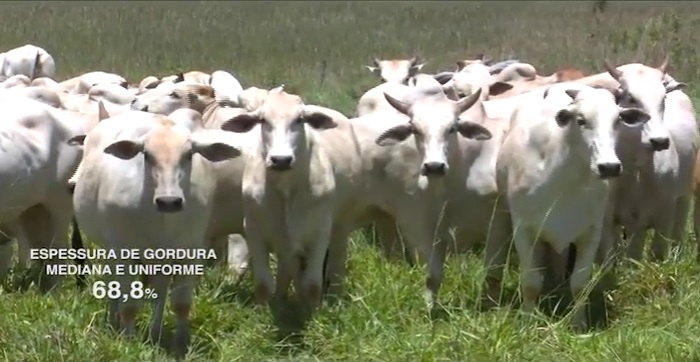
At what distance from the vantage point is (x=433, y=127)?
7.06 meters

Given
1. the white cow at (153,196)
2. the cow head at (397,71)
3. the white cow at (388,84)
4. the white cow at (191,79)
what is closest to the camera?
the white cow at (153,196)

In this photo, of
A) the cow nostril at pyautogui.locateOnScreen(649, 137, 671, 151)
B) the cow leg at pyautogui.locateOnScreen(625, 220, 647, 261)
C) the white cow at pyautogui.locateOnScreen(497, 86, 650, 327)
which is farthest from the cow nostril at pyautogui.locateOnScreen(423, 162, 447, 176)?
the cow leg at pyautogui.locateOnScreen(625, 220, 647, 261)

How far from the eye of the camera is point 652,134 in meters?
7.12

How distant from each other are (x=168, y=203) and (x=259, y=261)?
135 centimetres

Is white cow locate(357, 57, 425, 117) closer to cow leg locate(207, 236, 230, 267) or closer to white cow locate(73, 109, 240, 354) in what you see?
cow leg locate(207, 236, 230, 267)

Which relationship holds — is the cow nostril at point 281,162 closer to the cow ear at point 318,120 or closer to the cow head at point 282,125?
the cow head at point 282,125

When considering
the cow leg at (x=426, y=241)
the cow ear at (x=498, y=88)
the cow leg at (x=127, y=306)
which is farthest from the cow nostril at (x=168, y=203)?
the cow ear at (x=498, y=88)

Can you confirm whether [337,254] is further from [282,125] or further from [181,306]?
[181,306]

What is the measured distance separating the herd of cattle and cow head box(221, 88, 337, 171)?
12 millimetres

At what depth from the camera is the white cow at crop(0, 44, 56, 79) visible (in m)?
12.7

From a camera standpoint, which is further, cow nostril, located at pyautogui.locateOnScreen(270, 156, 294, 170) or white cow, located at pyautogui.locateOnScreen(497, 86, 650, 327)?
white cow, located at pyautogui.locateOnScreen(497, 86, 650, 327)

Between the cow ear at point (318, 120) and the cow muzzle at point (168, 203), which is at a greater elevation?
the cow ear at point (318, 120)

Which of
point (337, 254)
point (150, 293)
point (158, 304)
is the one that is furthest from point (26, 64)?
Result: point (158, 304)

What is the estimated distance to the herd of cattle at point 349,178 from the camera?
628cm
